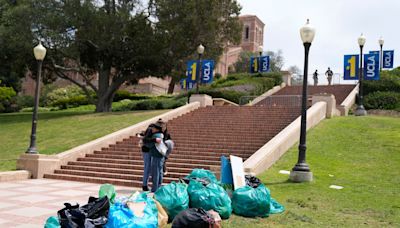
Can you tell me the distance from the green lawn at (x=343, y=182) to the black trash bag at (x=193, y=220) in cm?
106

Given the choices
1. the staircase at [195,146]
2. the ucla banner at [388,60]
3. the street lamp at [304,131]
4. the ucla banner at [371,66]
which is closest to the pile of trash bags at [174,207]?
the street lamp at [304,131]

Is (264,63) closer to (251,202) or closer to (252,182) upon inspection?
(252,182)

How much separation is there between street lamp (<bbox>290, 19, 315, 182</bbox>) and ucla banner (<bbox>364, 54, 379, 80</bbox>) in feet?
53.1

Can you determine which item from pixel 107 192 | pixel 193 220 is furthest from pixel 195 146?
pixel 193 220

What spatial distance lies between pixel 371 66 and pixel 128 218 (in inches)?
937

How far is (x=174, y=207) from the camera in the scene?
21.6 ft

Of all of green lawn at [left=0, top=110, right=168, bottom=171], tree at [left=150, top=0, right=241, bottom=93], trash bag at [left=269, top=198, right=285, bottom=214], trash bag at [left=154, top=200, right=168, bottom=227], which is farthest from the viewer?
tree at [left=150, top=0, right=241, bottom=93]

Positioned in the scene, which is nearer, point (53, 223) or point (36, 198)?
point (53, 223)

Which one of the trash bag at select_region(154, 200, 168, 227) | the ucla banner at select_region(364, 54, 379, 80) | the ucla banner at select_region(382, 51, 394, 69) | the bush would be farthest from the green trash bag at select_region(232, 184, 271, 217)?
the ucla banner at select_region(382, 51, 394, 69)

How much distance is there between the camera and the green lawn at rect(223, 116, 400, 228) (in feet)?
23.6

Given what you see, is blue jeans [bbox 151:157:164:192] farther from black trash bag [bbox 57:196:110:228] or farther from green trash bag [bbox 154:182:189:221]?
black trash bag [bbox 57:196:110:228]

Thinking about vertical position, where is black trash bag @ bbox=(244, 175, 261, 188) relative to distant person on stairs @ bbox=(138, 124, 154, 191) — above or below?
below

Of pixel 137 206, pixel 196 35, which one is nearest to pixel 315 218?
pixel 137 206

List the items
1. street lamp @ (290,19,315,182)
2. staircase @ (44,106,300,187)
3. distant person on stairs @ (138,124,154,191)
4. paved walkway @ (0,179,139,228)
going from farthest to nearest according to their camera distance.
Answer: staircase @ (44,106,300,187) → street lamp @ (290,19,315,182) → distant person on stairs @ (138,124,154,191) → paved walkway @ (0,179,139,228)
